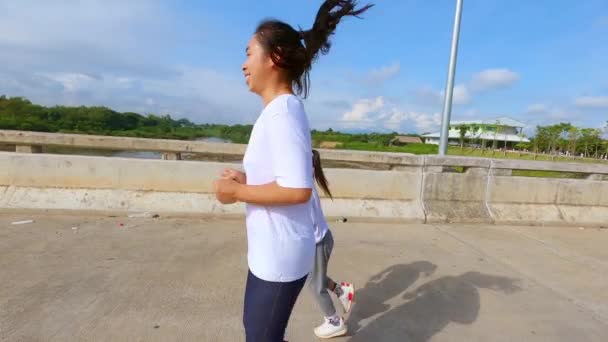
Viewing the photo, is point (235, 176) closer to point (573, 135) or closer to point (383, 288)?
point (383, 288)

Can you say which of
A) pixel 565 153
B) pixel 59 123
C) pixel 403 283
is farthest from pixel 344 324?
pixel 565 153

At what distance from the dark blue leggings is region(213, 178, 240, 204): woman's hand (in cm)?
32

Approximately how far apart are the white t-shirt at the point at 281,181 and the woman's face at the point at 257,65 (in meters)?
0.13

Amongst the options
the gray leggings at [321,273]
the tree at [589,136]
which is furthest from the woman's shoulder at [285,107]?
the tree at [589,136]

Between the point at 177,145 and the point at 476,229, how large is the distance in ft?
15.2

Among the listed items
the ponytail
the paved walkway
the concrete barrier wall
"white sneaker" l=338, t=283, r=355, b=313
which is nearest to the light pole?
the concrete barrier wall

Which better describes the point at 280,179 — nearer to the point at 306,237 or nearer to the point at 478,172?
the point at 306,237

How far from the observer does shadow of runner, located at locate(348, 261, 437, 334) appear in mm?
2691

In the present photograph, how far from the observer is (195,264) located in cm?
332

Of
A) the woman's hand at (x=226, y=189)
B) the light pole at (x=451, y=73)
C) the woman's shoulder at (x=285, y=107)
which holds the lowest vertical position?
the woman's hand at (x=226, y=189)

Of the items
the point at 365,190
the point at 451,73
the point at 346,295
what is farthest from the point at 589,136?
the point at 346,295

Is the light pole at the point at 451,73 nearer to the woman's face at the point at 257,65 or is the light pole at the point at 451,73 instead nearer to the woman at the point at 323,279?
the woman at the point at 323,279

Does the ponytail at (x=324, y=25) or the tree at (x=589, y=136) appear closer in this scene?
the ponytail at (x=324, y=25)

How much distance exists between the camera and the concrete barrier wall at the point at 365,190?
184 inches
